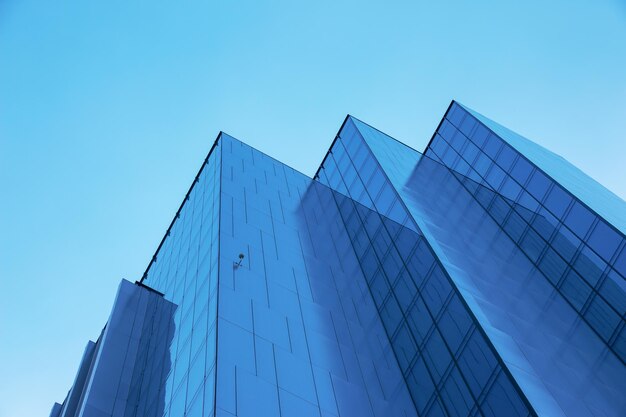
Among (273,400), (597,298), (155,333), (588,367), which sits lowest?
(155,333)

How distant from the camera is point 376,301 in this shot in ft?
102

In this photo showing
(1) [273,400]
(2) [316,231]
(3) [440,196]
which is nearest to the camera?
(1) [273,400]

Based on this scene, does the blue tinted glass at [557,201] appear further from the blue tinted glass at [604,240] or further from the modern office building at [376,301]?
the blue tinted glass at [604,240]

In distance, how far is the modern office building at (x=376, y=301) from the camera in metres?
22.1

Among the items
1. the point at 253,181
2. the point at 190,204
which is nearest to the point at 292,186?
the point at 253,181

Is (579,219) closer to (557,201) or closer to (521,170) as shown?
(557,201)

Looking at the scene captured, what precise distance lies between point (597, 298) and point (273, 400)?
18.9m

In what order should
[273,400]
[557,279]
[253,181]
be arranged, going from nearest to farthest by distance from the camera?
[273,400] → [557,279] → [253,181]

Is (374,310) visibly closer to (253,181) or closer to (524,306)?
(524,306)

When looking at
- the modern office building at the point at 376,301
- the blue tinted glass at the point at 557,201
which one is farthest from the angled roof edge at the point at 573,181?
the blue tinted glass at the point at 557,201

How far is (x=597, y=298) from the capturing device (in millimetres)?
31391

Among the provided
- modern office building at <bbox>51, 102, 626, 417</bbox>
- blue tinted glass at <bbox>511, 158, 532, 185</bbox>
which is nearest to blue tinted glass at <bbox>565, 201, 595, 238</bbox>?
modern office building at <bbox>51, 102, 626, 417</bbox>

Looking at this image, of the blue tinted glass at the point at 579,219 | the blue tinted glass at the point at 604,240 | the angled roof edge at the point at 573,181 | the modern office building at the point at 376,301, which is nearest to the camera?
the modern office building at the point at 376,301

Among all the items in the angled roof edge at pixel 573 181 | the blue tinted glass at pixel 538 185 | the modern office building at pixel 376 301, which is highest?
the angled roof edge at pixel 573 181
